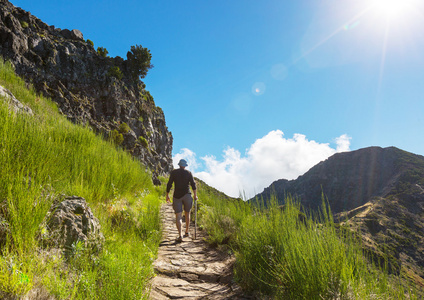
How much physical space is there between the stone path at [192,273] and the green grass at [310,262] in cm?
37

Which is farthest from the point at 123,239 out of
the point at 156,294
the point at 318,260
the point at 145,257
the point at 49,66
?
the point at 49,66

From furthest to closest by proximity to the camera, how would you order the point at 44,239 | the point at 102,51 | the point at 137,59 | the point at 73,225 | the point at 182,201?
1. the point at 137,59
2. the point at 102,51
3. the point at 182,201
4. the point at 73,225
5. the point at 44,239

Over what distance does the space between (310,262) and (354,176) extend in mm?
133284

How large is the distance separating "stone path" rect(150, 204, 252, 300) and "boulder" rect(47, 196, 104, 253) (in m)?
1.18

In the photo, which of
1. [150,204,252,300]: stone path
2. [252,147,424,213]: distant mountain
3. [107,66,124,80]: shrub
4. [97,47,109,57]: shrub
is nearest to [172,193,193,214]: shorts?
[150,204,252,300]: stone path

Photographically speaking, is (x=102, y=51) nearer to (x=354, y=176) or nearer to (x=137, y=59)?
(x=137, y=59)

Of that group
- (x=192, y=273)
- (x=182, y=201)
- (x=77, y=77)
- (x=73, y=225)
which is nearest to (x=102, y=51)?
(x=77, y=77)

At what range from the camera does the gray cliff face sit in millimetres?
A: 24312

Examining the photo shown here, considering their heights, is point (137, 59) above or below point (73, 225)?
above

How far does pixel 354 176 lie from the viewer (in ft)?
364

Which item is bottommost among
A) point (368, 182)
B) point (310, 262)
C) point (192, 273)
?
point (192, 273)

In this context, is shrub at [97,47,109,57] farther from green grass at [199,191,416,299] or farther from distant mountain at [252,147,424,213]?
distant mountain at [252,147,424,213]

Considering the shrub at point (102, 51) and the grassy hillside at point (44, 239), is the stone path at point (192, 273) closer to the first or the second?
the grassy hillside at point (44, 239)

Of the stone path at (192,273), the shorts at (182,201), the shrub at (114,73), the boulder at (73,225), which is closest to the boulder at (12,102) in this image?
the boulder at (73,225)
